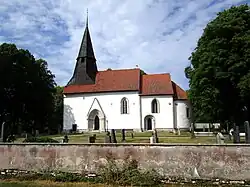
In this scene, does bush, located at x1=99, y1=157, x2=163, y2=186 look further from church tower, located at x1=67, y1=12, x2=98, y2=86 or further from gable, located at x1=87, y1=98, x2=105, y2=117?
church tower, located at x1=67, y1=12, x2=98, y2=86

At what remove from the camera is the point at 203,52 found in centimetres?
2812

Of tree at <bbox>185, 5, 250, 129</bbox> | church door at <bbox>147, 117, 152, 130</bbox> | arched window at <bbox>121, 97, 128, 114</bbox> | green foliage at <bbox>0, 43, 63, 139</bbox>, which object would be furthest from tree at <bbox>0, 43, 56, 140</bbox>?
tree at <bbox>185, 5, 250, 129</bbox>

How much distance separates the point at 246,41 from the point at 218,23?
3578mm

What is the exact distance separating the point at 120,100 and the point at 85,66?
8.83 meters

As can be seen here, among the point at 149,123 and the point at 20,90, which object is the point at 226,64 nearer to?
the point at 20,90

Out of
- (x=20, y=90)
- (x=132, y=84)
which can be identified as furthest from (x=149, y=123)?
(x=20, y=90)

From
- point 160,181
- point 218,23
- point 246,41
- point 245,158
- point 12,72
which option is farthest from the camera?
point 12,72

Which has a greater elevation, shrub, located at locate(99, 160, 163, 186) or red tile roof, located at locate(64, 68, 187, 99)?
red tile roof, located at locate(64, 68, 187, 99)

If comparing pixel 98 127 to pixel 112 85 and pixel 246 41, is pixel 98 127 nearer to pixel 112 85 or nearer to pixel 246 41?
pixel 112 85

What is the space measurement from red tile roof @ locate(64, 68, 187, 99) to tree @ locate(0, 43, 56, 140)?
10.3m

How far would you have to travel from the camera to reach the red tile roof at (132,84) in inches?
2056

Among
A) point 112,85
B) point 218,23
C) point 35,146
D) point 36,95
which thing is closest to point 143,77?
point 112,85

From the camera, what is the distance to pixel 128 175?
14031 millimetres

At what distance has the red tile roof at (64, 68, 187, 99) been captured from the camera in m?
52.2
